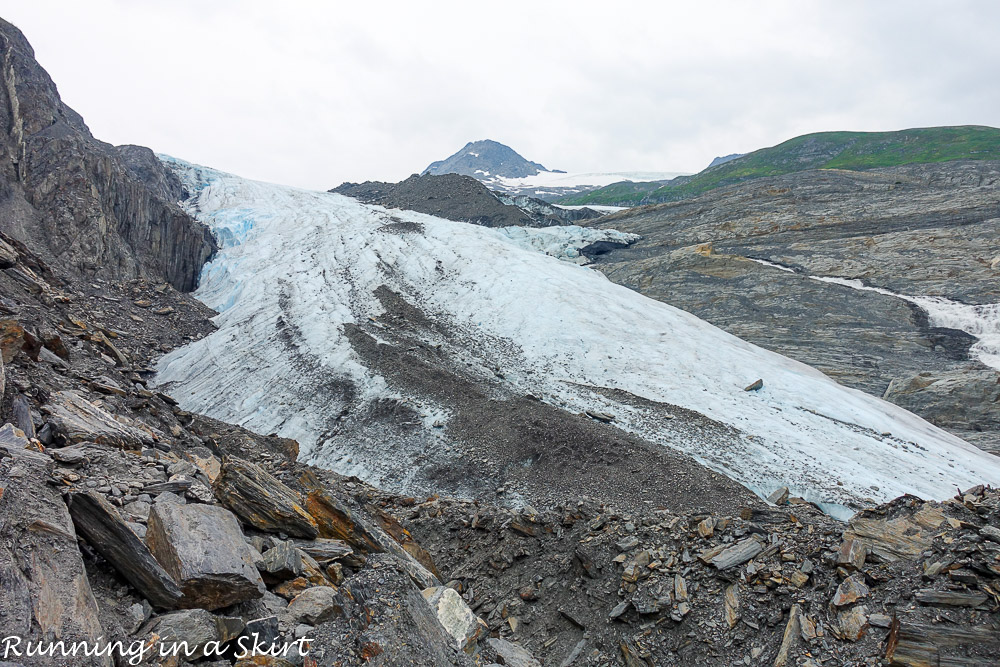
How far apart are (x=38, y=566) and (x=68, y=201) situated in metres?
28.3

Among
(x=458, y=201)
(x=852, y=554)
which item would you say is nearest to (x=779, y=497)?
(x=852, y=554)

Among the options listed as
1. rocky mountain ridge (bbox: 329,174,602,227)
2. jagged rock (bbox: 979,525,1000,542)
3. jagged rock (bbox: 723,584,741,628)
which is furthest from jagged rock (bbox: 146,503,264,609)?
rocky mountain ridge (bbox: 329,174,602,227)

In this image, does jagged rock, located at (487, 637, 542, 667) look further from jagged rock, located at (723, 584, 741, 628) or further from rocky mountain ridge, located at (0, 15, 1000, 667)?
jagged rock, located at (723, 584, 741, 628)

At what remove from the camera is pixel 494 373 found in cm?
2108

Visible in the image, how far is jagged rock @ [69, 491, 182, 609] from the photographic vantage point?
4.98 meters

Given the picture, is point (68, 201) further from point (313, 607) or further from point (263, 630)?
point (263, 630)

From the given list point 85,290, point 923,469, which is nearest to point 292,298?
point 85,290

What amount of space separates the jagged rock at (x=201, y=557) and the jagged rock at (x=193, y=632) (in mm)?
345

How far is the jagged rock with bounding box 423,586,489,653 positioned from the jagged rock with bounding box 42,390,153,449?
548 cm

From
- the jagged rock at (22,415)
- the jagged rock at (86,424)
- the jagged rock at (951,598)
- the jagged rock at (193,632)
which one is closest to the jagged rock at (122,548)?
the jagged rock at (193,632)

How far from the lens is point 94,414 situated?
870cm

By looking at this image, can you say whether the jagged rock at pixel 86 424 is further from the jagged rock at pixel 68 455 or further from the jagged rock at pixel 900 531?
Result: the jagged rock at pixel 900 531

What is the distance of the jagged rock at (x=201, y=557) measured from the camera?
523cm

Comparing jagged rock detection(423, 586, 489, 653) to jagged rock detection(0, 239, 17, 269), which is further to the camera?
jagged rock detection(0, 239, 17, 269)
